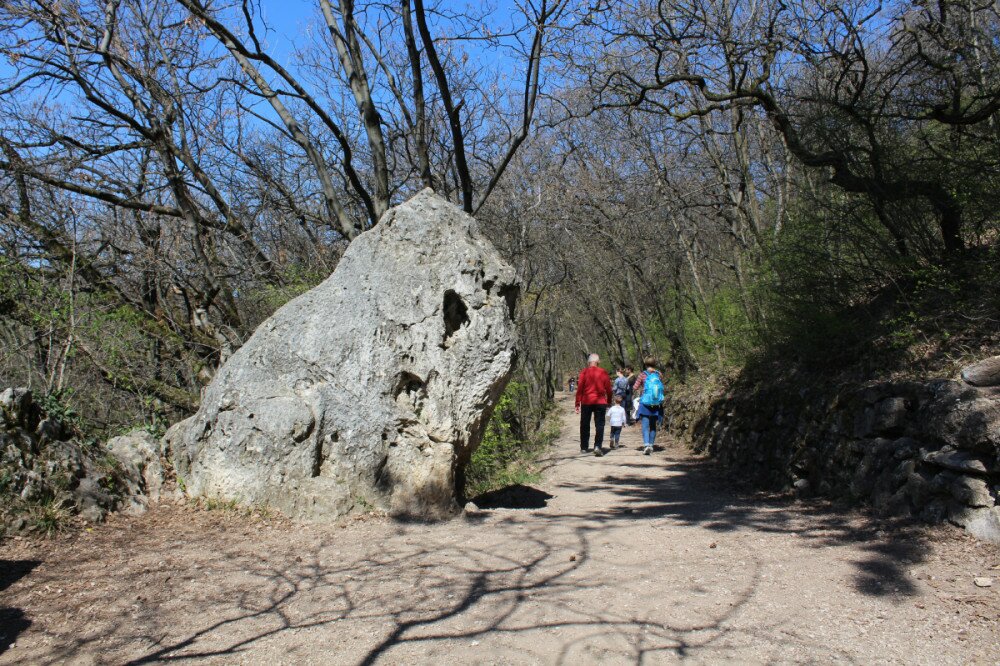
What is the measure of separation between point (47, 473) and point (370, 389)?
2.84 m

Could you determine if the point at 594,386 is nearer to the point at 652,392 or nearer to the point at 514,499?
the point at 652,392

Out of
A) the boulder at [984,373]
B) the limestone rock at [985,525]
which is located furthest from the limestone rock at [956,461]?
the boulder at [984,373]

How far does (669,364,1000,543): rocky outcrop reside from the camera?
527cm

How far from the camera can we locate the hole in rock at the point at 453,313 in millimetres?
7082

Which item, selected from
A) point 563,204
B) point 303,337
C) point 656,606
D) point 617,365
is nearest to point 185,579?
point 303,337

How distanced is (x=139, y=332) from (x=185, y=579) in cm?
636

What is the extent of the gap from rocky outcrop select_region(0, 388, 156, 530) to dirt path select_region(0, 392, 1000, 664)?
282mm

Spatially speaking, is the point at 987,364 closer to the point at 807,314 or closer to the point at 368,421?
the point at 807,314

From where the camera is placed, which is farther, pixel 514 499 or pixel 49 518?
pixel 514 499

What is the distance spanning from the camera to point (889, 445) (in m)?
6.47

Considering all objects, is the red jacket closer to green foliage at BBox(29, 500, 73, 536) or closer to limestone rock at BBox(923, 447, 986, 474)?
limestone rock at BBox(923, 447, 986, 474)

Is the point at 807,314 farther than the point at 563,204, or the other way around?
the point at 563,204

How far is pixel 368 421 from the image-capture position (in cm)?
668

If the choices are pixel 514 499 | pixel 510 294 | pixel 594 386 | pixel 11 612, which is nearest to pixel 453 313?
pixel 510 294
